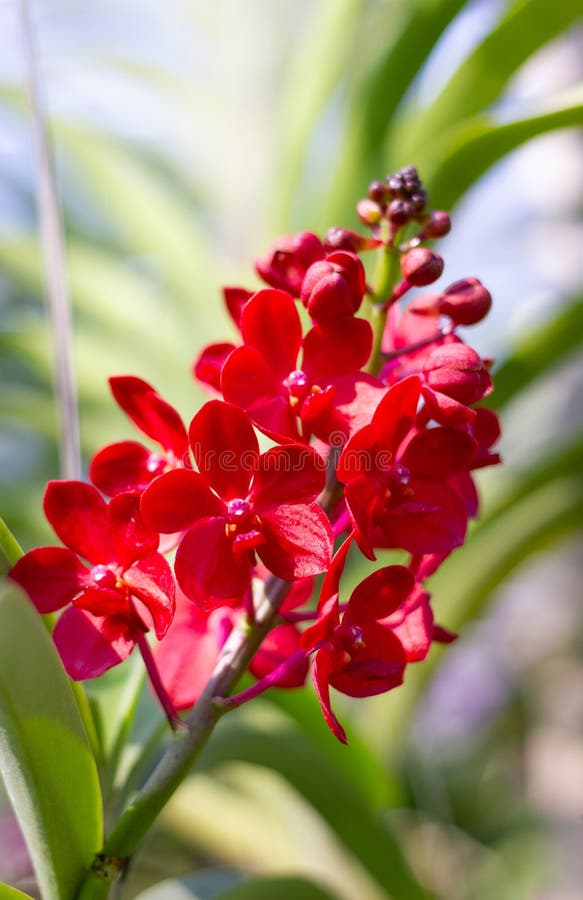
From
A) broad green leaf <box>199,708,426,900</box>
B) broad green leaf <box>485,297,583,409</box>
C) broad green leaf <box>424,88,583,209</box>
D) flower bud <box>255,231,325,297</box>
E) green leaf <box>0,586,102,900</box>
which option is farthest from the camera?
broad green leaf <box>485,297,583,409</box>

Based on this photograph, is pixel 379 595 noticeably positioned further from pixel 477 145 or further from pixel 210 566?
pixel 477 145

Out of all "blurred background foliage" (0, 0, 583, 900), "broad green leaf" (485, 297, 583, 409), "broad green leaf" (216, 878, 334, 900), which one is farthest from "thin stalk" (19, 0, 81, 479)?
"broad green leaf" (485, 297, 583, 409)

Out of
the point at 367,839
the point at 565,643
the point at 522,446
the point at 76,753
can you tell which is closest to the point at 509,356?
the point at 522,446

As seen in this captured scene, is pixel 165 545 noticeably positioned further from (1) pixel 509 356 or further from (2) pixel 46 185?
(1) pixel 509 356

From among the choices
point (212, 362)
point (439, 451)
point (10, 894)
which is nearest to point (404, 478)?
point (439, 451)

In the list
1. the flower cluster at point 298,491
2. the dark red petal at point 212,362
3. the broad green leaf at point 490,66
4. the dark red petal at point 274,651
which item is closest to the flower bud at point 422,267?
the flower cluster at point 298,491

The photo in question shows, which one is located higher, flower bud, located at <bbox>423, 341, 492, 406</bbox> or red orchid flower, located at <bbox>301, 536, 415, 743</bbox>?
flower bud, located at <bbox>423, 341, 492, 406</bbox>

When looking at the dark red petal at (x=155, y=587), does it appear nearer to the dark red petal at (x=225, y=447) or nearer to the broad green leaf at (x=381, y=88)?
the dark red petal at (x=225, y=447)

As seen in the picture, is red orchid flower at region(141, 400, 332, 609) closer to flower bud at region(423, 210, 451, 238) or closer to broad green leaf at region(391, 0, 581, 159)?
flower bud at region(423, 210, 451, 238)
